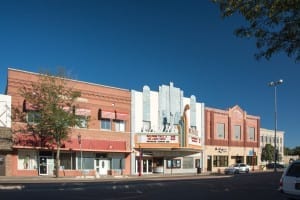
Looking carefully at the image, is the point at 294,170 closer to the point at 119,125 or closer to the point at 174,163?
the point at 119,125

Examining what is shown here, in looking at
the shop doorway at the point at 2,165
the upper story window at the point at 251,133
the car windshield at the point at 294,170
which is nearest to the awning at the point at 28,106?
the shop doorway at the point at 2,165

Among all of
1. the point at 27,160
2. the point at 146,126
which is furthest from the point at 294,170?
the point at 146,126

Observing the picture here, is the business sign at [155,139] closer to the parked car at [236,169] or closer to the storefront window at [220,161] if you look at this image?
the parked car at [236,169]

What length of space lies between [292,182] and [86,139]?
38.7 metres

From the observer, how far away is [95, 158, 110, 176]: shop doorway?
56062mm

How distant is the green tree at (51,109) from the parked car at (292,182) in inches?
1283

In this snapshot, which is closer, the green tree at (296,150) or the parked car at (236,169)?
the parked car at (236,169)

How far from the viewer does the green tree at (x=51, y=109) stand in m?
47.8

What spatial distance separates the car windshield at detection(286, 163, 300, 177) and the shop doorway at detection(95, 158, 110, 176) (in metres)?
39.8

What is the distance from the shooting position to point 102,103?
186 ft

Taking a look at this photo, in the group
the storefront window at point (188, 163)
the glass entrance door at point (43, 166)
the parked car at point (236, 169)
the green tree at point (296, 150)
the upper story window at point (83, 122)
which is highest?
the upper story window at point (83, 122)

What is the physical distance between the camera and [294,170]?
17.4 metres

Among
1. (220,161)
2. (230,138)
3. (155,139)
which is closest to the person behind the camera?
(155,139)

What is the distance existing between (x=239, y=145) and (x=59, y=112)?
139 feet
